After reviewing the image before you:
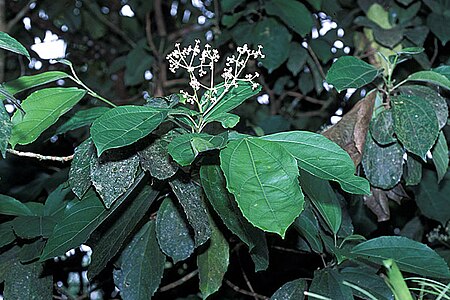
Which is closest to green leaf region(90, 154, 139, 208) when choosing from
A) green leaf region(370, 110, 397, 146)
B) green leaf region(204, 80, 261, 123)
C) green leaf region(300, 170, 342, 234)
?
green leaf region(204, 80, 261, 123)

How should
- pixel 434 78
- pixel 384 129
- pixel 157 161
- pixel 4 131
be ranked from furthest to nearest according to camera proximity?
1. pixel 384 129
2. pixel 434 78
3. pixel 157 161
4. pixel 4 131

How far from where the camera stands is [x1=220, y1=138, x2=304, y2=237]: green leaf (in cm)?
77

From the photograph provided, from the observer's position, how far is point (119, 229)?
103 cm

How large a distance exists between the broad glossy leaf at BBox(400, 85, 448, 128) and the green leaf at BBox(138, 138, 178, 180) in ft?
1.89

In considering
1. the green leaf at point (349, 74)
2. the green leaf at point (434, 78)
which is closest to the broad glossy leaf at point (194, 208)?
the green leaf at point (349, 74)

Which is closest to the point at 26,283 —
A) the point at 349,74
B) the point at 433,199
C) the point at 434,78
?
the point at 349,74

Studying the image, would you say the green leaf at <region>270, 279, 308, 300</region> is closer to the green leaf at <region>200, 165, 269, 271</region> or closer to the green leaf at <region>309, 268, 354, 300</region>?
the green leaf at <region>309, 268, 354, 300</region>

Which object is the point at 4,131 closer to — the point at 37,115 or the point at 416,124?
the point at 37,115

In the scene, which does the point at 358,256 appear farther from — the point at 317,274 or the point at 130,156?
the point at 130,156

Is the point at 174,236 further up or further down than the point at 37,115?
further down

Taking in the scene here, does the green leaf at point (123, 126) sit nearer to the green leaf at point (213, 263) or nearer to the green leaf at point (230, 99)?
the green leaf at point (230, 99)

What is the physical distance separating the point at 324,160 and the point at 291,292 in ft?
1.13

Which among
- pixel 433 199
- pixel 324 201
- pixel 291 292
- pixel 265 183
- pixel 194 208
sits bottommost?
pixel 433 199

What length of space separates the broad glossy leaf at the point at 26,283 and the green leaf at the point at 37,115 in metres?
0.31
